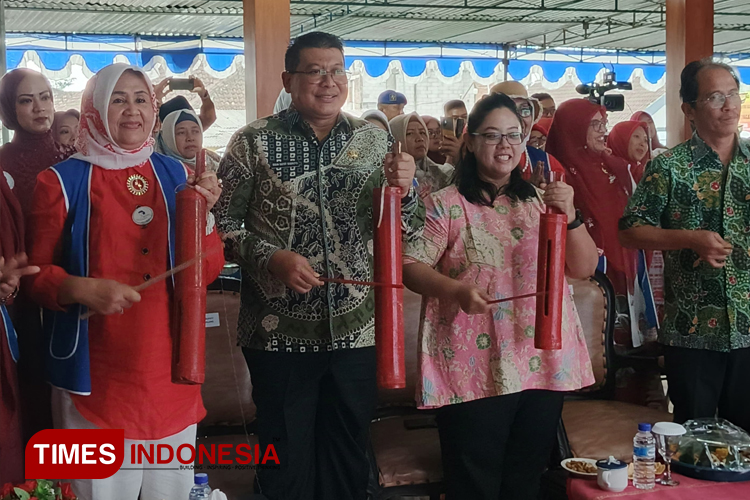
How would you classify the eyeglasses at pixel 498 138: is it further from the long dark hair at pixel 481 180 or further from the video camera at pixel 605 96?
the video camera at pixel 605 96

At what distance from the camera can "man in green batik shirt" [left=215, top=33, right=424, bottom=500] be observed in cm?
176

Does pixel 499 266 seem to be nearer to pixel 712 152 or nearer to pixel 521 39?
pixel 712 152

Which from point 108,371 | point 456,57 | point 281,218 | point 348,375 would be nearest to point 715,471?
point 348,375

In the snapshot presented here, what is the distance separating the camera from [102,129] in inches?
59.7

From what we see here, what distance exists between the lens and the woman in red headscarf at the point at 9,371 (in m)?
1.59

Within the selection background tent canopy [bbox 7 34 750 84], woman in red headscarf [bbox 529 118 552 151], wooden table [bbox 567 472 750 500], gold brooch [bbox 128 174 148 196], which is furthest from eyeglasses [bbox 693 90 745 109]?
Answer: background tent canopy [bbox 7 34 750 84]

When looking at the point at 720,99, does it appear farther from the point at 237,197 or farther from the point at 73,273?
the point at 73,273

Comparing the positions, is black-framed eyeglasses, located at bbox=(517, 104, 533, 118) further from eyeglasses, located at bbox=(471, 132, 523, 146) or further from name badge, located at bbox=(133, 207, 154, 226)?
name badge, located at bbox=(133, 207, 154, 226)

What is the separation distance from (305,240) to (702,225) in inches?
43.1

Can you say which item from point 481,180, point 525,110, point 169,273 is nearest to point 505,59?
point 525,110

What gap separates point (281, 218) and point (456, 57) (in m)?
9.85

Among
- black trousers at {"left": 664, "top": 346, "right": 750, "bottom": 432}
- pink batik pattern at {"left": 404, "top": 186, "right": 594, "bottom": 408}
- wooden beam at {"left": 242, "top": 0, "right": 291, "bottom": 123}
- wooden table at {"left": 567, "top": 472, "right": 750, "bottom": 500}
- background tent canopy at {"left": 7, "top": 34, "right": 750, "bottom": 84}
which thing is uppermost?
background tent canopy at {"left": 7, "top": 34, "right": 750, "bottom": 84}

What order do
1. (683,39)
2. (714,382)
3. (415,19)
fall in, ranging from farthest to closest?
(415,19) → (683,39) → (714,382)

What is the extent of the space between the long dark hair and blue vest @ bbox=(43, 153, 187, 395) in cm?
73
